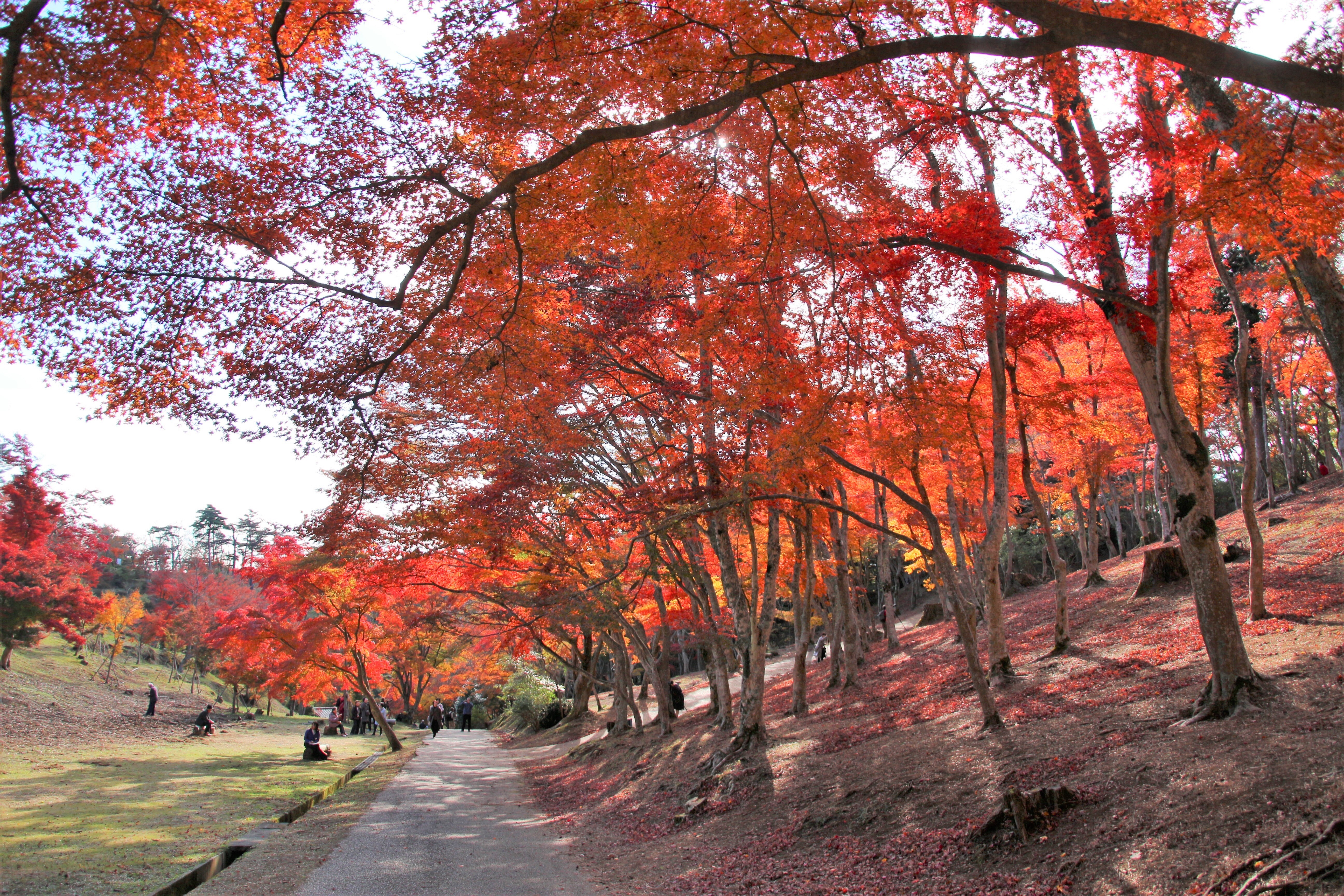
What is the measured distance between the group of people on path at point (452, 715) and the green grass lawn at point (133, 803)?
5872mm

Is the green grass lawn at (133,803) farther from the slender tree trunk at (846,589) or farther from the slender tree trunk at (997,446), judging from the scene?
the slender tree trunk at (846,589)

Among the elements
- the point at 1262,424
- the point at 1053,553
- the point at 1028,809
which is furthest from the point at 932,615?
the point at 1028,809

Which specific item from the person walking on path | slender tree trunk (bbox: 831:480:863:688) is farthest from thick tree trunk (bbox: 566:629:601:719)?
slender tree trunk (bbox: 831:480:863:688)

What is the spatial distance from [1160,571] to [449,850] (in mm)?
14912

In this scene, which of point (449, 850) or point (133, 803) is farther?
point (133, 803)

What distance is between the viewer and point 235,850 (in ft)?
28.9

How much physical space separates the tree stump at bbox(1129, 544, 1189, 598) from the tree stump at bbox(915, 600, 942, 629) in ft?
50.8

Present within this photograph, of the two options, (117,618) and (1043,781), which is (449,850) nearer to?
(1043,781)

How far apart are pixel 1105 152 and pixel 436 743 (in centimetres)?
2919

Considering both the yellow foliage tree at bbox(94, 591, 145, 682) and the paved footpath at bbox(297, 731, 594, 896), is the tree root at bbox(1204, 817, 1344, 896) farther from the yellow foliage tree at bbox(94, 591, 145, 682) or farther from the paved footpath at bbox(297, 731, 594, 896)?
the yellow foliage tree at bbox(94, 591, 145, 682)

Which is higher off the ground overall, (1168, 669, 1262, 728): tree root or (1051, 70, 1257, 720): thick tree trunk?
(1051, 70, 1257, 720): thick tree trunk

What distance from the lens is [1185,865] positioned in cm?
440

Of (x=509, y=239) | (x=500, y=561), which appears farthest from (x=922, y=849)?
(x=500, y=561)

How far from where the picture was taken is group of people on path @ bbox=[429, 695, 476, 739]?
1268 inches
